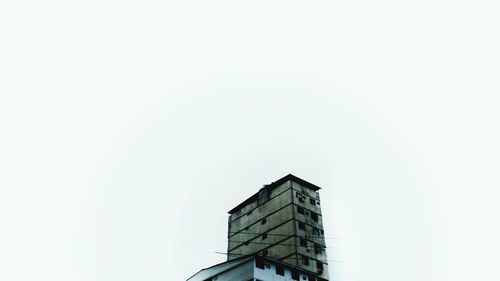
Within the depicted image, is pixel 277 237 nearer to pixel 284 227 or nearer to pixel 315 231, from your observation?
pixel 284 227

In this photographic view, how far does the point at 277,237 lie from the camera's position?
3888 centimetres

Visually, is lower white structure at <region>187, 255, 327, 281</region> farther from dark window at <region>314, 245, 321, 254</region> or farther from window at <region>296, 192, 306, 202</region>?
window at <region>296, 192, 306, 202</region>

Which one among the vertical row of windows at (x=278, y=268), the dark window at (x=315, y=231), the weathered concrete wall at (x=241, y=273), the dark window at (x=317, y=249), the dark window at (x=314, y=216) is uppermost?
the dark window at (x=314, y=216)

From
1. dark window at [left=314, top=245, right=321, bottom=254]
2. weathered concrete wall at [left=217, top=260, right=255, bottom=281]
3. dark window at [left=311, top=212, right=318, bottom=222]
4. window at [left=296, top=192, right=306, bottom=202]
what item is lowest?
weathered concrete wall at [left=217, top=260, right=255, bottom=281]

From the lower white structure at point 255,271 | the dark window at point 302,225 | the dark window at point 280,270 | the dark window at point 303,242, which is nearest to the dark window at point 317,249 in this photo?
the dark window at point 303,242

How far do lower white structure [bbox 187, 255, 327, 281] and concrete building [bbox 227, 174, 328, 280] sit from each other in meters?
0.95

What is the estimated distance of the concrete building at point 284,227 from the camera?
36438 millimetres

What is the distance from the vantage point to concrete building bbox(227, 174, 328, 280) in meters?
36.4

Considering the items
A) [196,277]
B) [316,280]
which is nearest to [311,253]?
[316,280]

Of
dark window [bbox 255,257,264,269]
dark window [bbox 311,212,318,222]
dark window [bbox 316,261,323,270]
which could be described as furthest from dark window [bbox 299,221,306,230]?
dark window [bbox 255,257,264,269]

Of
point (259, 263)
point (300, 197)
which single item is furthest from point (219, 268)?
point (300, 197)

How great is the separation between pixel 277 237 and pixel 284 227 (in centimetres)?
145

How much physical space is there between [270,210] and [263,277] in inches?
479

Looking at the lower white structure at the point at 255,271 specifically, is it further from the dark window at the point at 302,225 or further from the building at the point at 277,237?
the dark window at the point at 302,225
